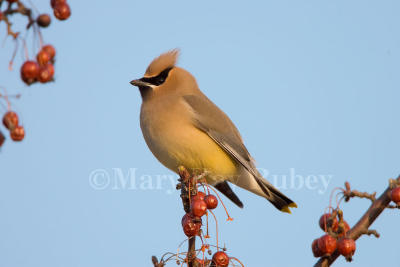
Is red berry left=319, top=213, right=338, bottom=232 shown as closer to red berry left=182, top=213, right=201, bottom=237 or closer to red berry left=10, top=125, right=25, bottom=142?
red berry left=182, top=213, right=201, bottom=237

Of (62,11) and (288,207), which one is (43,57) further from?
(288,207)

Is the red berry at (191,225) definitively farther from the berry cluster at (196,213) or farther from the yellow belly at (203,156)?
the yellow belly at (203,156)

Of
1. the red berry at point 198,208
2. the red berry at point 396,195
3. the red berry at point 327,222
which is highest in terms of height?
the red berry at point 396,195

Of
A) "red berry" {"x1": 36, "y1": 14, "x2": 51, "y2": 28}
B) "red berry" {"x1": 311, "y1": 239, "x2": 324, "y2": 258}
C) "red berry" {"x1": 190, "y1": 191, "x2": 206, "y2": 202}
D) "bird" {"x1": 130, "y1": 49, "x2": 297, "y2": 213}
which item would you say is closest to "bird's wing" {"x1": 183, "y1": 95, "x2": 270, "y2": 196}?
"bird" {"x1": 130, "y1": 49, "x2": 297, "y2": 213}

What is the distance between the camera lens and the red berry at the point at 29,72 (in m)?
1.95

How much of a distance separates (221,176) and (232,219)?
144cm

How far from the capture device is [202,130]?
15.2 ft

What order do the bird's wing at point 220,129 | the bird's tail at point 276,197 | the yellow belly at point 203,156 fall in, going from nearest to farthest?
the yellow belly at point 203,156, the bird's wing at point 220,129, the bird's tail at point 276,197

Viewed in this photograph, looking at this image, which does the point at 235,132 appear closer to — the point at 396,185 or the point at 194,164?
the point at 194,164

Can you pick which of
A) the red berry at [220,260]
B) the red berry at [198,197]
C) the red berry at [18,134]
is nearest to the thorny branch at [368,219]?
the red berry at [220,260]

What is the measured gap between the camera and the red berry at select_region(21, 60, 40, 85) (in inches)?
76.7

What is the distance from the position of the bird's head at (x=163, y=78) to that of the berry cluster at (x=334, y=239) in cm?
265

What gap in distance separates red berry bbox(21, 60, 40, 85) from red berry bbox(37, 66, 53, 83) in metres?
0.02

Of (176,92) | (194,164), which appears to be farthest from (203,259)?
(176,92)
